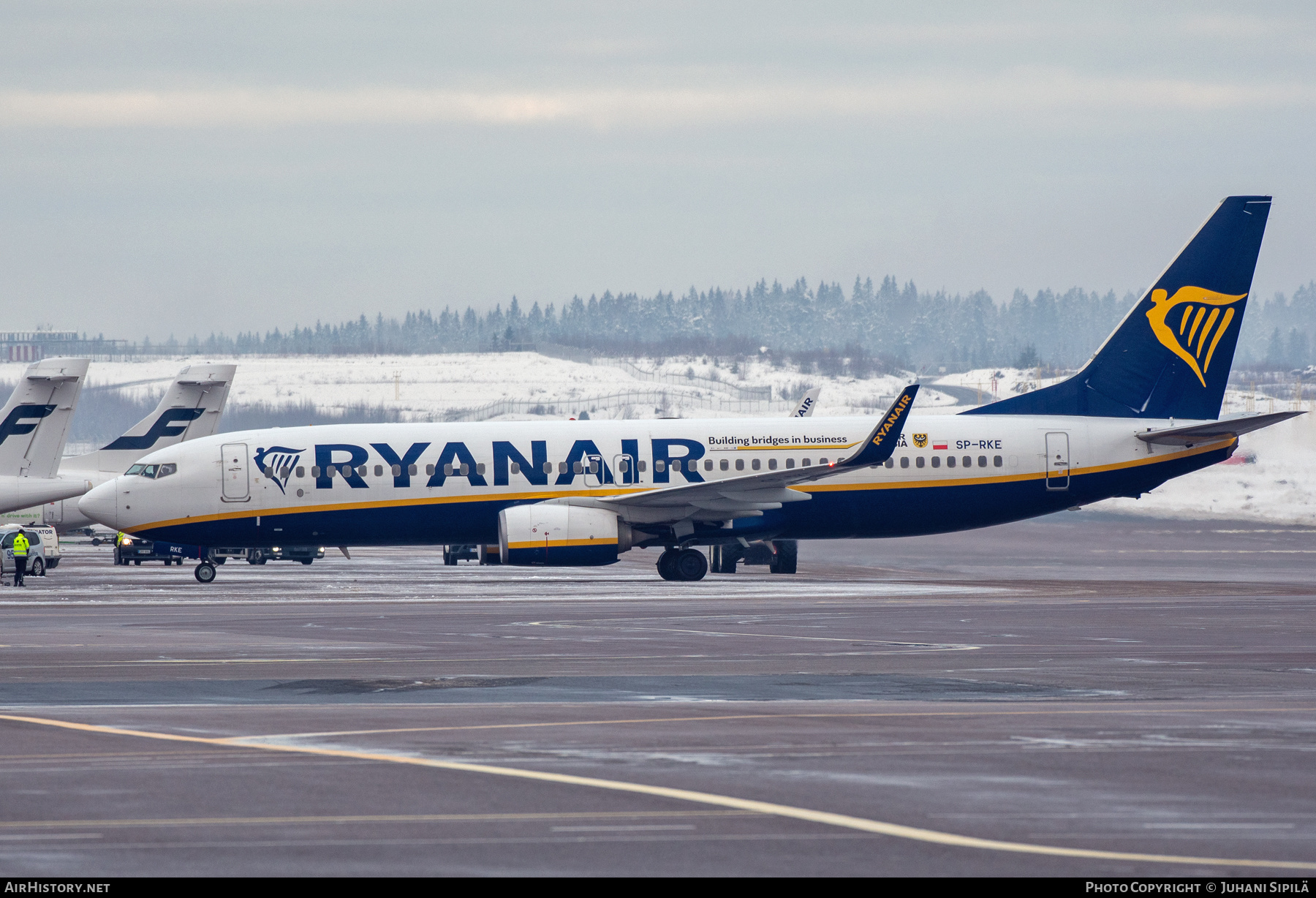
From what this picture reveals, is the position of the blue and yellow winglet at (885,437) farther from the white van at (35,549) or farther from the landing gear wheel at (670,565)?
Answer: the white van at (35,549)

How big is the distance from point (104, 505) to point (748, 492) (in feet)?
56.3

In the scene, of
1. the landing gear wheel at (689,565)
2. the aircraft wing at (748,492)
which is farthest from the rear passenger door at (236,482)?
the landing gear wheel at (689,565)

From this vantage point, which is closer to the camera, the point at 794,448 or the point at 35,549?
the point at 794,448

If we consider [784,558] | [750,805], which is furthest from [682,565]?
[750,805]

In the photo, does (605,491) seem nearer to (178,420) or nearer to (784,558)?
(784,558)

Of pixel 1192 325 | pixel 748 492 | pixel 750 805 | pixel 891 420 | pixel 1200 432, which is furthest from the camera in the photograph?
pixel 1192 325

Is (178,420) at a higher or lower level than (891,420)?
higher

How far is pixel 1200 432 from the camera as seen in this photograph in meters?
43.3

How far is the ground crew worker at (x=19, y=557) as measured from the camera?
42.2 metres

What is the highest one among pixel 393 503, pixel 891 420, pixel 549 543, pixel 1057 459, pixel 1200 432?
pixel 891 420

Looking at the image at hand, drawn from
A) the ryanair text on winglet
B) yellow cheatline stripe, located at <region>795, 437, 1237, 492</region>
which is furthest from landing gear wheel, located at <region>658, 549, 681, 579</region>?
the ryanair text on winglet

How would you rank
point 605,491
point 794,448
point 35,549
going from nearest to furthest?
point 605,491 → point 794,448 → point 35,549

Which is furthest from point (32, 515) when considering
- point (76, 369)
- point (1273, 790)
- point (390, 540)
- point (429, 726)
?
point (1273, 790)

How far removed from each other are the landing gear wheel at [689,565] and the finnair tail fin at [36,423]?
19.4m
